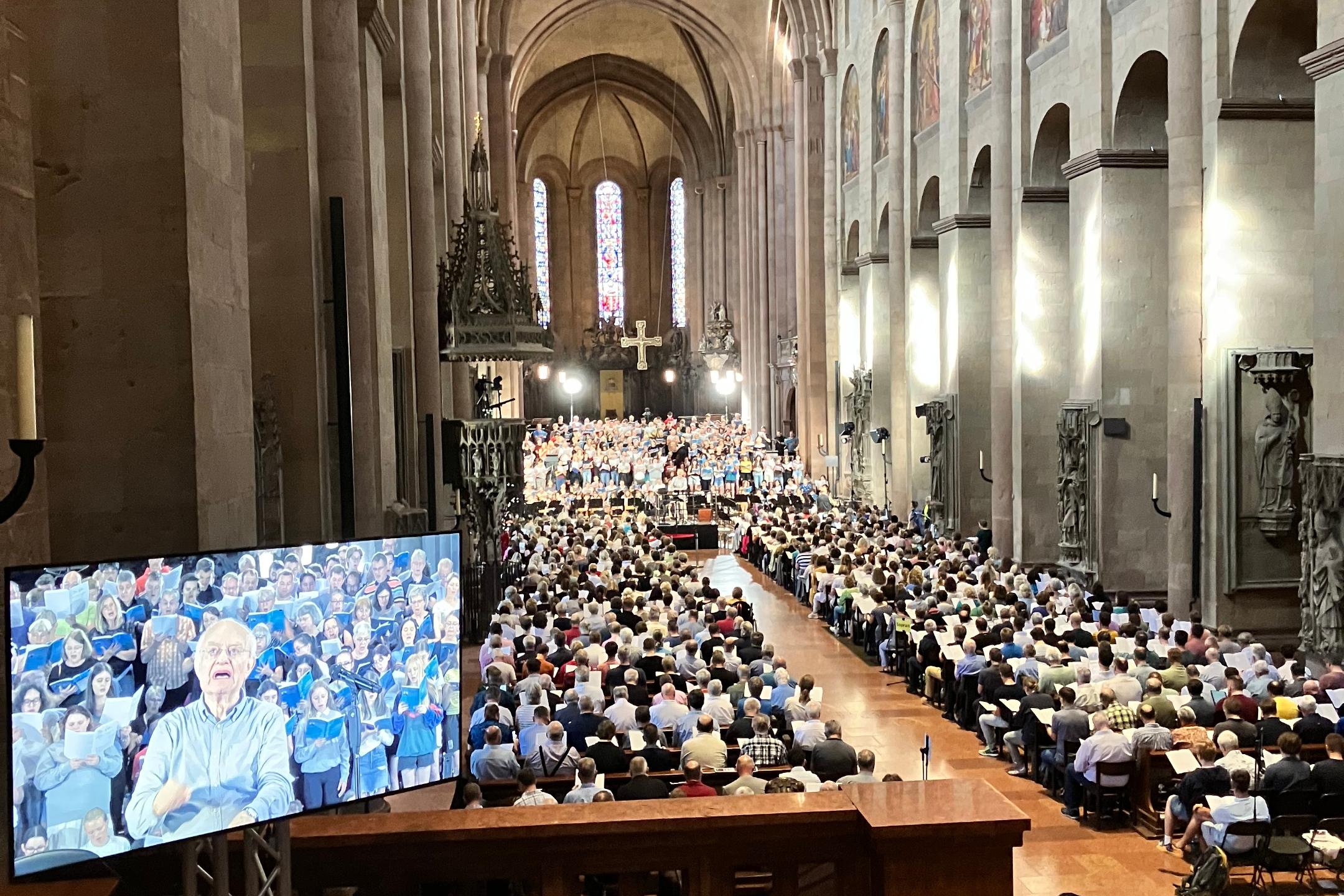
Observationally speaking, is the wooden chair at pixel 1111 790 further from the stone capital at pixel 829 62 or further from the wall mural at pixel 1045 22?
the stone capital at pixel 829 62

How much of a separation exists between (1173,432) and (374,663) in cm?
1484

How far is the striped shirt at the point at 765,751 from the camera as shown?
32.5 ft

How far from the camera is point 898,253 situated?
3023 centimetres

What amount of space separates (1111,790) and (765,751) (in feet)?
9.55

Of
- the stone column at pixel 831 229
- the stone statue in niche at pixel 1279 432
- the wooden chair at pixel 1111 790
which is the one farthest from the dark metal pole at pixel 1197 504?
the stone column at pixel 831 229

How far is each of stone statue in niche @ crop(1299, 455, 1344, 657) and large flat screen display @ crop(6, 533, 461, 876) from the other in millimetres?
11467

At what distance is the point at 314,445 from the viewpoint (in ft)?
31.3

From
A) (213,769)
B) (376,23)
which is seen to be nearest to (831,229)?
(376,23)

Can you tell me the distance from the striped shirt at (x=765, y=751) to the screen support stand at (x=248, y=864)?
6297mm

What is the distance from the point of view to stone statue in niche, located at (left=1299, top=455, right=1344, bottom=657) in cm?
1280

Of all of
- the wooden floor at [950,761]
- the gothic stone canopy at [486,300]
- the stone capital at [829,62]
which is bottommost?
the wooden floor at [950,761]

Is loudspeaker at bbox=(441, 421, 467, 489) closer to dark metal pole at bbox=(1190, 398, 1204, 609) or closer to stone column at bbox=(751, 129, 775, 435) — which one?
dark metal pole at bbox=(1190, 398, 1204, 609)

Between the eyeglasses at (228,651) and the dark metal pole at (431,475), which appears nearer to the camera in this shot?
the eyeglasses at (228,651)

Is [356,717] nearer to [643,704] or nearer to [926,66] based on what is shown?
[643,704]
